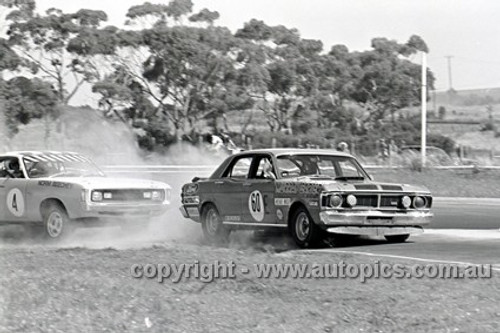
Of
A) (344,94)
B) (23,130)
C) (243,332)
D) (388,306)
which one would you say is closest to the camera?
(243,332)

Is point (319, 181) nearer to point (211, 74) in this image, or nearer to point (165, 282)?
point (165, 282)

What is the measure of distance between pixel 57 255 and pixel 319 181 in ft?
12.2

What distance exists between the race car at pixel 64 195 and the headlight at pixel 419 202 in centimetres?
412

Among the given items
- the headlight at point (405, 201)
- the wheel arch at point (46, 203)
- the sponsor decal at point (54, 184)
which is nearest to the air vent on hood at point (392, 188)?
the headlight at point (405, 201)

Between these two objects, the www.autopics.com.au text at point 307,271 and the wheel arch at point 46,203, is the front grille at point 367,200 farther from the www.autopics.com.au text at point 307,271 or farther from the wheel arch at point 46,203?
the wheel arch at point 46,203

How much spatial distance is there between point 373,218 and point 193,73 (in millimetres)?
39016

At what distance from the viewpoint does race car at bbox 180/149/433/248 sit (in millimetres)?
12453

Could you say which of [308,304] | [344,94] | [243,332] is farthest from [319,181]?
[344,94]

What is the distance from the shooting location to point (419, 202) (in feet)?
43.0

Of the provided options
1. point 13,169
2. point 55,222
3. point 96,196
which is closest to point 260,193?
point 96,196

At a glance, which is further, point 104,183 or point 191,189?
point 191,189

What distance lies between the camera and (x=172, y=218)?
1684 centimetres

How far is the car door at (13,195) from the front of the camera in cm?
1476

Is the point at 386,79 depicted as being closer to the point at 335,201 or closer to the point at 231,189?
A: the point at 231,189
